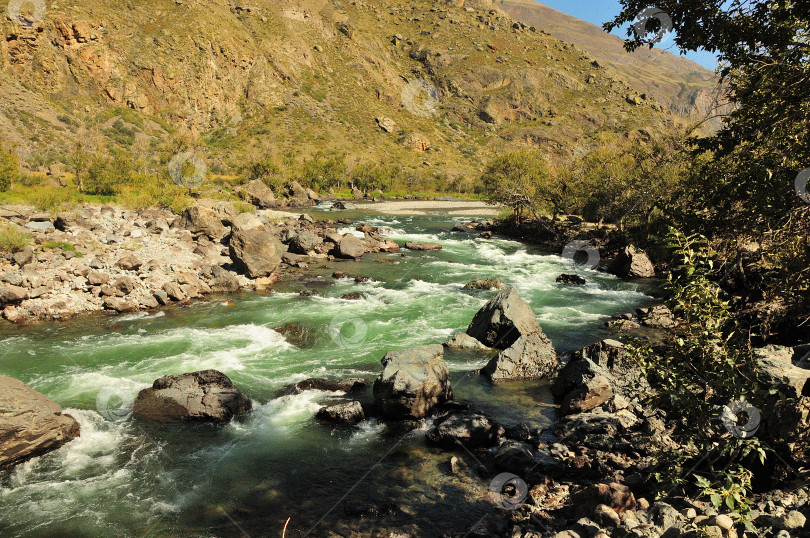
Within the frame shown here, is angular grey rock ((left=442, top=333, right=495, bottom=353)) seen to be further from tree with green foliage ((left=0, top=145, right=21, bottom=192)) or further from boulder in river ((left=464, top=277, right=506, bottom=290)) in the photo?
tree with green foliage ((left=0, top=145, right=21, bottom=192))

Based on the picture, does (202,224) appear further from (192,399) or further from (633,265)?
(633,265)

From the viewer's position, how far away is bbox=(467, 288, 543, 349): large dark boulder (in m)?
17.1

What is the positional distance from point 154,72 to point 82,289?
340 ft

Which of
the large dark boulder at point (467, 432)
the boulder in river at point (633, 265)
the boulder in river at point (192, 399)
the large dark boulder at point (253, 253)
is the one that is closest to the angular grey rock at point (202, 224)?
the large dark boulder at point (253, 253)

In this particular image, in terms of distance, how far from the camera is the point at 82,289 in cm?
2083

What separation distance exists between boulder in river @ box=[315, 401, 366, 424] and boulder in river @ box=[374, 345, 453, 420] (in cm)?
66

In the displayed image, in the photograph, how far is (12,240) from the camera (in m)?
21.8

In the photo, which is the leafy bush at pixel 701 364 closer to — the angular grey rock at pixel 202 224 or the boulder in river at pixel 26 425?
the boulder in river at pixel 26 425

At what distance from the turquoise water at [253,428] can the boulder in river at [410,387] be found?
2.31ft

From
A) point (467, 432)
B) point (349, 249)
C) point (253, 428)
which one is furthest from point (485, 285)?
point (253, 428)

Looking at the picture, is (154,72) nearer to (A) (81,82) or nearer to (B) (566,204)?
(A) (81,82)

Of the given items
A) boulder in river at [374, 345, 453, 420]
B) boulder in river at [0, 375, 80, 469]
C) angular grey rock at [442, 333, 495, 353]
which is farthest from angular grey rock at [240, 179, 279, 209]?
boulder in river at [374, 345, 453, 420]

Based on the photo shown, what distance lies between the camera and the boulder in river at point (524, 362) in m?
15.2

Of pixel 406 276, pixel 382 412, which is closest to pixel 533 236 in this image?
pixel 406 276
